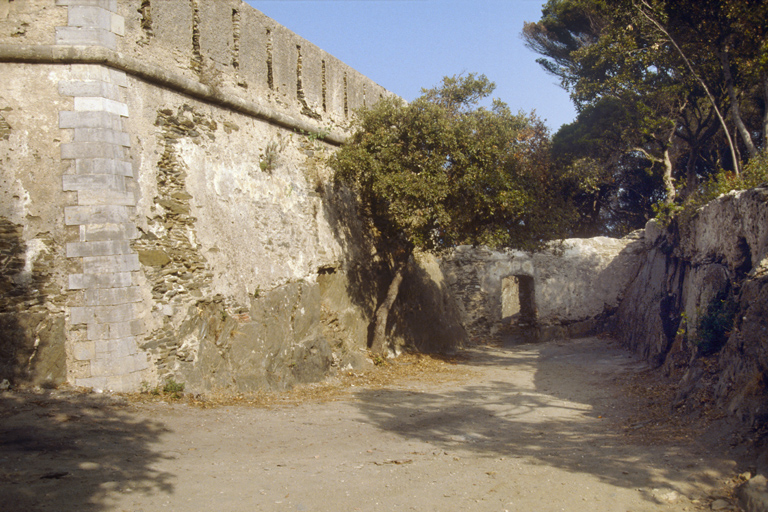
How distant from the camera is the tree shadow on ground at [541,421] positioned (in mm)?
5367

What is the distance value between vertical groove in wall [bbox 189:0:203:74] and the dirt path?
17.2 ft

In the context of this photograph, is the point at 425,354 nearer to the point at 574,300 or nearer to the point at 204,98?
the point at 574,300

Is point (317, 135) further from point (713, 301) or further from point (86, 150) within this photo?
point (713, 301)

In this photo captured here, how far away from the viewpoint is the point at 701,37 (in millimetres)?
12992

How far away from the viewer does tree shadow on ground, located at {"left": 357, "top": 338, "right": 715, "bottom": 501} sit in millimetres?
5367

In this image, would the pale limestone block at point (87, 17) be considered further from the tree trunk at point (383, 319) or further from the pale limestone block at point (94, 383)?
the tree trunk at point (383, 319)

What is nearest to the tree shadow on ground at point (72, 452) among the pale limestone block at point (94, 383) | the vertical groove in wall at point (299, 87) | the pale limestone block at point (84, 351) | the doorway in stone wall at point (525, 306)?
the pale limestone block at point (94, 383)

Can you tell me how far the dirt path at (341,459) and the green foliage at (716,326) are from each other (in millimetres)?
1324

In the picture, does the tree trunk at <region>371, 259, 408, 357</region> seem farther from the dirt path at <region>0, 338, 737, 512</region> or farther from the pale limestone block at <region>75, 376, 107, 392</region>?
the pale limestone block at <region>75, 376, 107, 392</region>

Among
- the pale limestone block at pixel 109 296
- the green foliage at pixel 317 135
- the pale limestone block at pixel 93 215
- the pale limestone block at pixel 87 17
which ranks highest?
the pale limestone block at pixel 87 17

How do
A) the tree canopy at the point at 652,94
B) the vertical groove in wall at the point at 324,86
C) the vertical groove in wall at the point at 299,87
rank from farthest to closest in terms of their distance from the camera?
the tree canopy at the point at 652,94 → the vertical groove in wall at the point at 324,86 → the vertical groove in wall at the point at 299,87

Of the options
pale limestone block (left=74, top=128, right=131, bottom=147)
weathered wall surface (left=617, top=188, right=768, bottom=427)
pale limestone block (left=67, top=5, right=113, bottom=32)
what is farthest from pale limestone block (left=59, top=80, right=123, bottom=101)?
weathered wall surface (left=617, top=188, right=768, bottom=427)

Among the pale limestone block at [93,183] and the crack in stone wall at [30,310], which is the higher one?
the pale limestone block at [93,183]

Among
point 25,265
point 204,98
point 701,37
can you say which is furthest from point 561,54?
point 25,265
